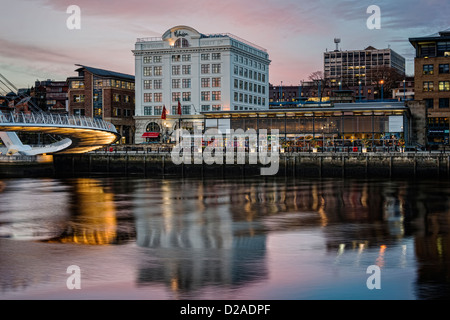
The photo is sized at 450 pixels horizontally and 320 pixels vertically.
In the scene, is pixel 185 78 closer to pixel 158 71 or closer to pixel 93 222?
pixel 158 71

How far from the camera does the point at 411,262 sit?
2075 centimetres

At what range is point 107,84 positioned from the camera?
115 metres

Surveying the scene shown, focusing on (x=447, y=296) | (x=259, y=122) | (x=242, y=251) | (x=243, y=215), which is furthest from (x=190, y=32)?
(x=447, y=296)

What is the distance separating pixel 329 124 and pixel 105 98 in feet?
165

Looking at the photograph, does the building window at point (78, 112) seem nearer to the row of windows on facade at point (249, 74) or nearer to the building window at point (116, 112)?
the building window at point (116, 112)

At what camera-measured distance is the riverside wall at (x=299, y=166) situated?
211 feet

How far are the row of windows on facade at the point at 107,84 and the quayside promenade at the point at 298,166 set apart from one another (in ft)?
113

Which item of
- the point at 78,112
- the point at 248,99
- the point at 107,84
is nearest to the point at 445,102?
the point at 248,99

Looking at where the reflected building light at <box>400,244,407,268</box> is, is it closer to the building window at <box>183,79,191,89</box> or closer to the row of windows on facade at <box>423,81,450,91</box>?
the row of windows on facade at <box>423,81,450,91</box>

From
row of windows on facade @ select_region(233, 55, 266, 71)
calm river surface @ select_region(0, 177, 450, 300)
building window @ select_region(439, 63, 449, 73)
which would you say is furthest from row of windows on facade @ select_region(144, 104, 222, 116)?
calm river surface @ select_region(0, 177, 450, 300)

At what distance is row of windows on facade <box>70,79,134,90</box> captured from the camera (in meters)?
115

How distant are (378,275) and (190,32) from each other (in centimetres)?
9802
